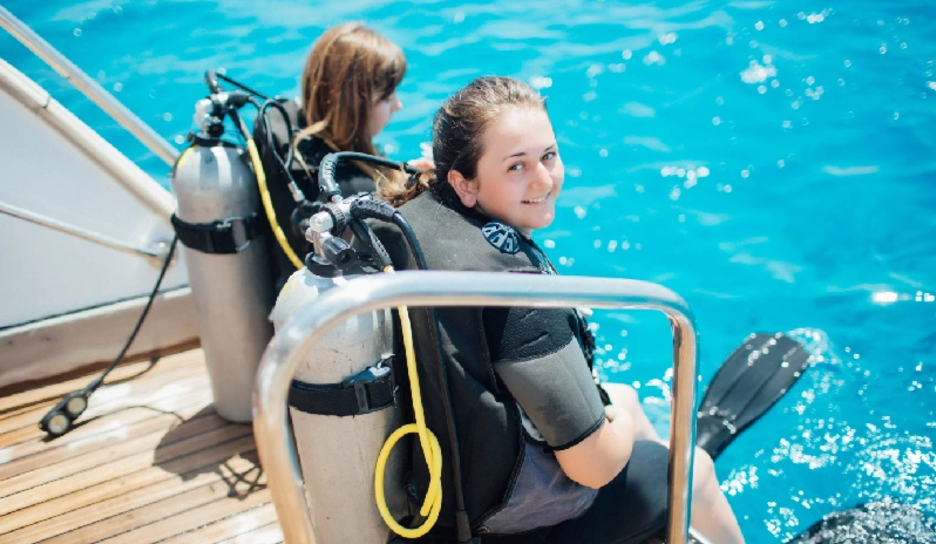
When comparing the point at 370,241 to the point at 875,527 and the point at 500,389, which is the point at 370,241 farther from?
the point at 875,527

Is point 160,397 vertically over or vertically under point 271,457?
under

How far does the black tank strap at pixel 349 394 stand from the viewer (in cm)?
159

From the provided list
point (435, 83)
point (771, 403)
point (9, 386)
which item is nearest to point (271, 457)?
point (9, 386)

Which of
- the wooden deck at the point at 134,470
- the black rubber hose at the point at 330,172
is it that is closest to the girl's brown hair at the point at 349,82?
the black rubber hose at the point at 330,172

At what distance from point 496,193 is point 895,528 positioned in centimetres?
211

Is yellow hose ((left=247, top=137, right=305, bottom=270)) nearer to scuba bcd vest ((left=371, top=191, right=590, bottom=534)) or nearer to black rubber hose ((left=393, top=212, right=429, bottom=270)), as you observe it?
scuba bcd vest ((left=371, top=191, right=590, bottom=534))

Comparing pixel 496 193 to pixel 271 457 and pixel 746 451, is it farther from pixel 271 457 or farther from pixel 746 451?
pixel 746 451

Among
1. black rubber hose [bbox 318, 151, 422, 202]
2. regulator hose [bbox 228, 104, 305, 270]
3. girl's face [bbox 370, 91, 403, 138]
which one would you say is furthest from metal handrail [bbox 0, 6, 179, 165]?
black rubber hose [bbox 318, 151, 422, 202]

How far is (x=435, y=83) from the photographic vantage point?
684cm

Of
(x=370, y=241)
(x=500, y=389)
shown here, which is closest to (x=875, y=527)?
(x=500, y=389)

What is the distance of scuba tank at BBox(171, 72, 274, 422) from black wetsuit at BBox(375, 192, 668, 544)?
36.9 inches

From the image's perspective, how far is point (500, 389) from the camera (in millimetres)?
1621

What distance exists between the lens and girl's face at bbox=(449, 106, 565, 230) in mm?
1727

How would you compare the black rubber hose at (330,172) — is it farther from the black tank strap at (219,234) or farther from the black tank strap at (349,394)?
the black tank strap at (219,234)
